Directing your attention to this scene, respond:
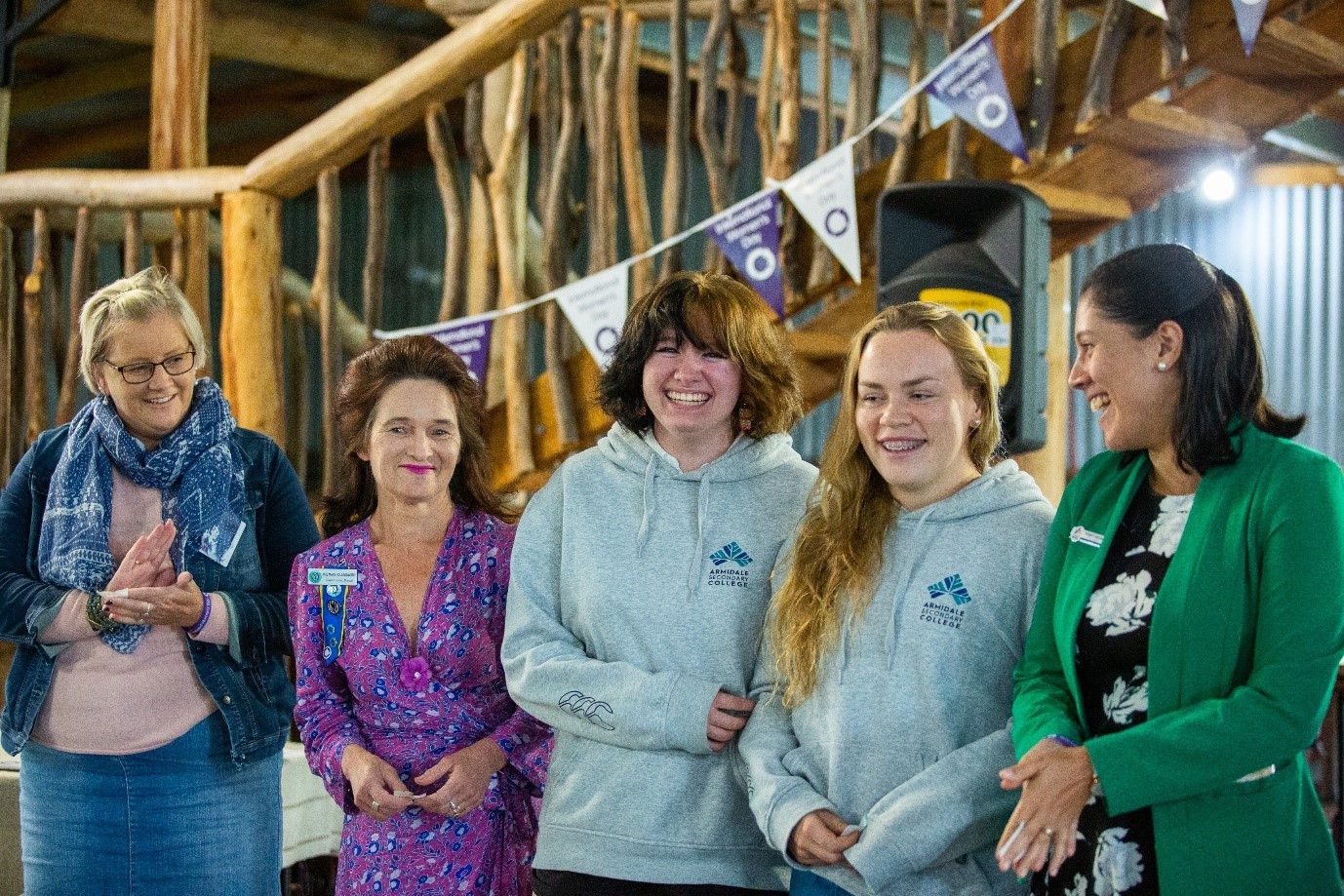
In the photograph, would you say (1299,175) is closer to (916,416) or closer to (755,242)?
(755,242)

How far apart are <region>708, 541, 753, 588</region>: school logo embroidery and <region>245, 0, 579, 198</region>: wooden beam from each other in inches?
113

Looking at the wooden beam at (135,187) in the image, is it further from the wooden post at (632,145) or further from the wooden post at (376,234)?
the wooden post at (632,145)

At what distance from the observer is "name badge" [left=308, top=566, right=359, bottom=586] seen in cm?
234

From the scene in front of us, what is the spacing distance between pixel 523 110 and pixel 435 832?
307cm

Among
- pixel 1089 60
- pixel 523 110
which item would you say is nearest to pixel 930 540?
pixel 1089 60

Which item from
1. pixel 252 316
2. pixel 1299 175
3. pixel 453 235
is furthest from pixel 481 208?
pixel 1299 175

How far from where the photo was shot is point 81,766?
2512 mm

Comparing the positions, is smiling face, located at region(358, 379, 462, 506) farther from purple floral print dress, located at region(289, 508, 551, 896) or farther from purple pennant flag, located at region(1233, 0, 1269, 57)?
purple pennant flag, located at region(1233, 0, 1269, 57)

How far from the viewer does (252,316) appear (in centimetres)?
491

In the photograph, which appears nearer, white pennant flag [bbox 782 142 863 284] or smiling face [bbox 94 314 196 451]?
smiling face [bbox 94 314 196 451]

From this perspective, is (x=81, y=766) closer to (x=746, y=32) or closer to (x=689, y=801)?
(x=689, y=801)

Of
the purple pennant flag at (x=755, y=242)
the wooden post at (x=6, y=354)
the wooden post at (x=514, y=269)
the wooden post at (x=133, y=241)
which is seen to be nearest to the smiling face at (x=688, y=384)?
the purple pennant flag at (x=755, y=242)

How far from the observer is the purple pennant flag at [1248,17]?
11.4 ft

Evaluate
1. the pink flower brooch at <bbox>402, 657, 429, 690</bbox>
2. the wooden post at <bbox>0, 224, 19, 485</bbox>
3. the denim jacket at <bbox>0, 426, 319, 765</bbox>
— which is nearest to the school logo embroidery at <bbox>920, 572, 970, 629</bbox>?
the pink flower brooch at <bbox>402, 657, 429, 690</bbox>
